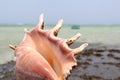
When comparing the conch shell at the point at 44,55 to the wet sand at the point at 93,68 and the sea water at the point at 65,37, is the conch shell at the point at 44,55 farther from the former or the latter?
the sea water at the point at 65,37

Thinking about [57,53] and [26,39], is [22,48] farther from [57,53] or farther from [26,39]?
[57,53]

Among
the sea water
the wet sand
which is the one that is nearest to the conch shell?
the wet sand

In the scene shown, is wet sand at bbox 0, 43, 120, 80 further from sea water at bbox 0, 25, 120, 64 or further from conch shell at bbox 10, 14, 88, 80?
conch shell at bbox 10, 14, 88, 80

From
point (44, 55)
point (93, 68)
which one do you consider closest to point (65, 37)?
point (93, 68)

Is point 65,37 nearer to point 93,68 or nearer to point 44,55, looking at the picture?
point 93,68

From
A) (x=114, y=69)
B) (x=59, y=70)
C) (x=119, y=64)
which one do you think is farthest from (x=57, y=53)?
(x=119, y=64)

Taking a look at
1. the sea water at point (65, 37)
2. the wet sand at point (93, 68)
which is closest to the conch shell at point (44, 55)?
the wet sand at point (93, 68)
